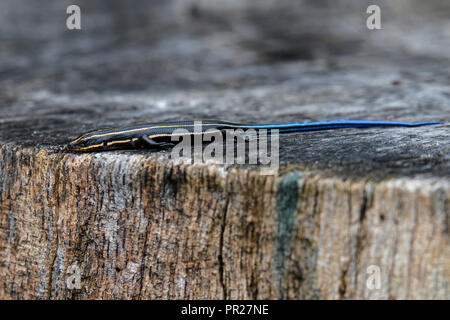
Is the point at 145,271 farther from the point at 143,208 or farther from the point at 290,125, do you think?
the point at 290,125

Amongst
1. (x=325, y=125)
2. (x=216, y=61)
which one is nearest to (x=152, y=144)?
(x=325, y=125)

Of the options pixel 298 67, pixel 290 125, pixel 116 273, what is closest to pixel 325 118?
pixel 290 125
